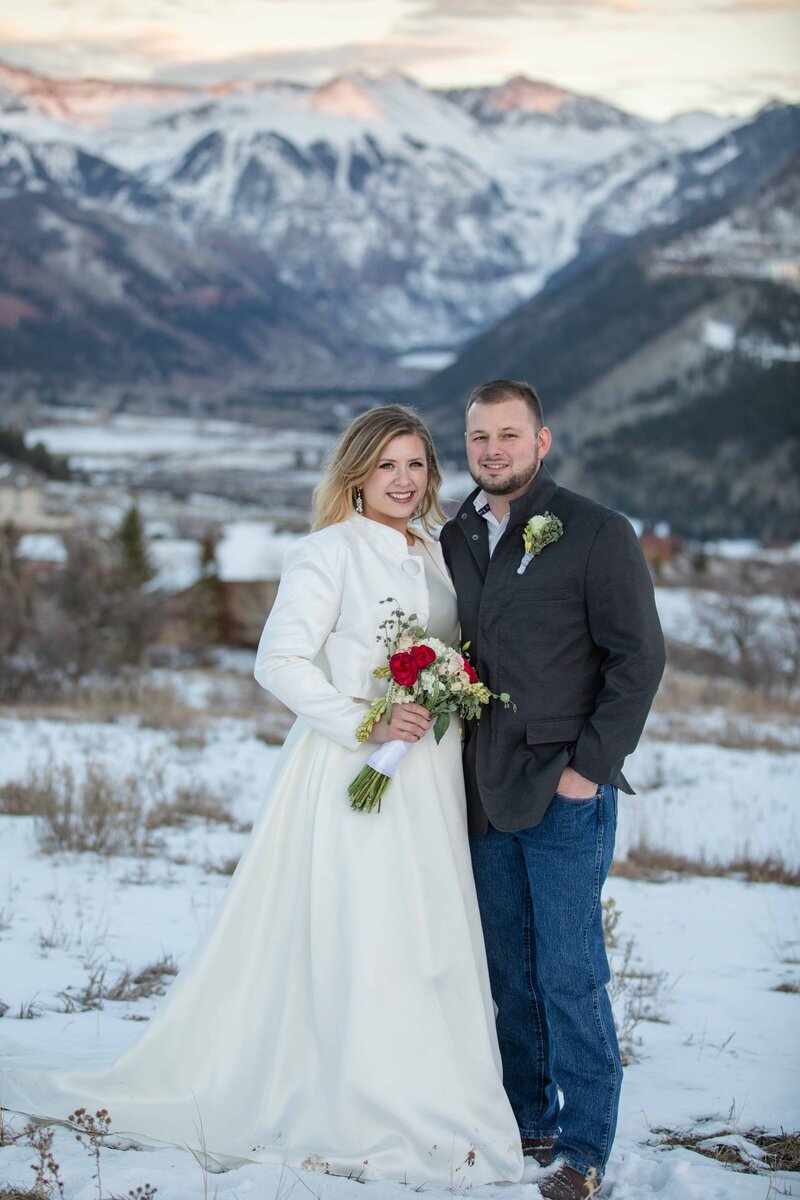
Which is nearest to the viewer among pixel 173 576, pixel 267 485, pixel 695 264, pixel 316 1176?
pixel 316 1176

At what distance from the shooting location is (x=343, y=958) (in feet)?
11.2

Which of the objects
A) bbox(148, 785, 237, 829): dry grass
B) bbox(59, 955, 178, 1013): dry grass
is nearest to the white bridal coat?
bbox(59, 955, 178, 1013): dry grass

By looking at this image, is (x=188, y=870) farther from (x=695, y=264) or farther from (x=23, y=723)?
(x=695, y=264)

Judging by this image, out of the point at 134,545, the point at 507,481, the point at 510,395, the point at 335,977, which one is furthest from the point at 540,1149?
the point at 134,545

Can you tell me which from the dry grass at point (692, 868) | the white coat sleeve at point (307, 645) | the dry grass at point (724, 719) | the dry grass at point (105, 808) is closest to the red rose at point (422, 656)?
the white coat sleeve at point (307, 645)

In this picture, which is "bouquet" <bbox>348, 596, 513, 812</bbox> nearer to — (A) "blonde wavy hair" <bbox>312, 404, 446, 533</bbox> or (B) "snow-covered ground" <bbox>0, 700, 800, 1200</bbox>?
(A) "blonde wavy hair" <bbox>312, 404, 446, 533</bbox>

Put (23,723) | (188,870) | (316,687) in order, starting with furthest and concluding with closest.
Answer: (23,723) → (188,870) → (316,687)

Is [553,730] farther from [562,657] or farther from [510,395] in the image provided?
[510,395]

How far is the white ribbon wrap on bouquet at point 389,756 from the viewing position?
337cm

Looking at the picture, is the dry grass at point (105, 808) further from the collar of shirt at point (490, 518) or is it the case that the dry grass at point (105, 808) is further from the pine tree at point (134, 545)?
the pine tree at point (134, 545)

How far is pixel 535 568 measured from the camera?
3393 millimetres

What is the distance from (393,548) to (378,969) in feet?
3.76

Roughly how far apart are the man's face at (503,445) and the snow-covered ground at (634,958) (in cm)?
182

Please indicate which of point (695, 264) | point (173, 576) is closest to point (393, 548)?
point (173, 576)
